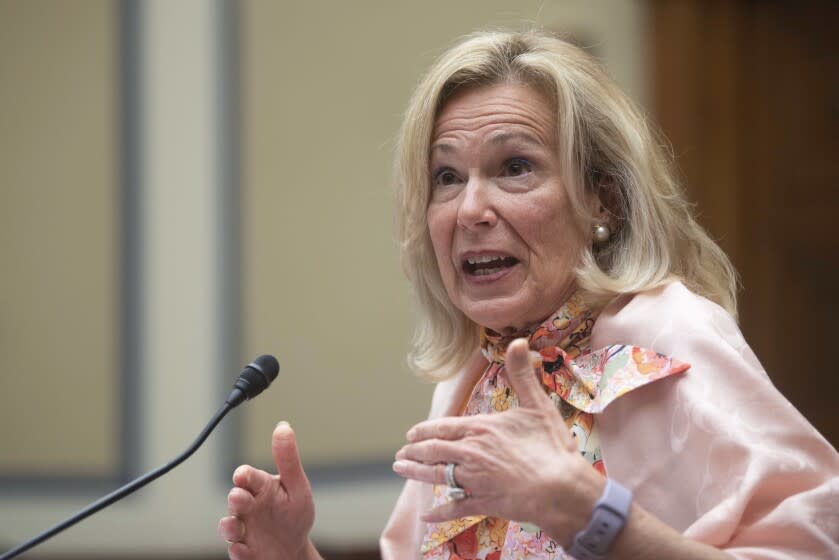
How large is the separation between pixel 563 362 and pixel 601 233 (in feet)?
0.79

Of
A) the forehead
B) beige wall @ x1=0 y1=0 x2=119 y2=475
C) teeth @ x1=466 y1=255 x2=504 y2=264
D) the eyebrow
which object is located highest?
the forehead

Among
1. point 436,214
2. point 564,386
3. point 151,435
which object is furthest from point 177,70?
point 564,386

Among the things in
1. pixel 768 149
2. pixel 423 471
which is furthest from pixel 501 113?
pixel 768 149

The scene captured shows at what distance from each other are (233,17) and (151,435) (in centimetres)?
161

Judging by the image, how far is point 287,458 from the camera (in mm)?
1678

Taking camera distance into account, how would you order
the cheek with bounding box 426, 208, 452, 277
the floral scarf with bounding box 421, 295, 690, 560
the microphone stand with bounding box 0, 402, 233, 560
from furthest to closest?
the cheek with bounding box 426, 208, 452, 277 → the floral scarf with bounding box 421, 295, 690, 560 → the microphone stand with bounding box 0, 402, 233, 560

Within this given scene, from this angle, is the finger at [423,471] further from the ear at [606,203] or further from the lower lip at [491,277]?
the ear at [606,203]

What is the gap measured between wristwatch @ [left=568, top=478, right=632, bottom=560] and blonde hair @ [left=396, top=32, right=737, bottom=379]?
0.44 metres

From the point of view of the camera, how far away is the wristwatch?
4.14ft

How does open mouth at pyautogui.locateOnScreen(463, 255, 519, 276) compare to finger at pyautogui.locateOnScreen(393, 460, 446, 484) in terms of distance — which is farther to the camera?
open mouth at pyautogui.locateOnScreen(463, 255, 519, 276)

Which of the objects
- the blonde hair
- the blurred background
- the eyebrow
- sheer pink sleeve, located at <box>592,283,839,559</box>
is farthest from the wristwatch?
the blurred background

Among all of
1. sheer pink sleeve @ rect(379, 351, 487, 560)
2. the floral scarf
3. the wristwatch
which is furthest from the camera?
sheer pink sleeve @ rect(379, 351, 487, 560)

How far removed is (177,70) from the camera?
3816mm

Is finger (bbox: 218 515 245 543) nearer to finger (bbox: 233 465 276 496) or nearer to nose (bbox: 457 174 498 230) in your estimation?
finger (bbox: 233 465 276 496)
